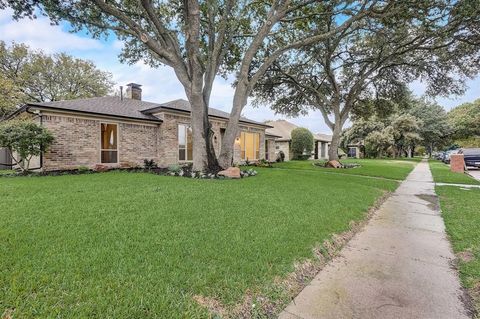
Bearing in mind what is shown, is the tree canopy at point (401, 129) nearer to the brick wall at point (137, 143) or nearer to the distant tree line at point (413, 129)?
the distant tree line at point (413, 129)

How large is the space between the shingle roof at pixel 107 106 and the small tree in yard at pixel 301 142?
660 inches

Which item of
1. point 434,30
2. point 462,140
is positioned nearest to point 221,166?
point 434,30

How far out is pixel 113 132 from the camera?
1283 cm

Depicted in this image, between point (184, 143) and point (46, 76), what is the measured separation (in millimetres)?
19887

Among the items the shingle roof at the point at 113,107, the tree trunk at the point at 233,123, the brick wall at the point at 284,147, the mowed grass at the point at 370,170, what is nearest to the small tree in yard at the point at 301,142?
the brick wall at the point at 284,147

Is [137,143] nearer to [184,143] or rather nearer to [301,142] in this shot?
[184,143]

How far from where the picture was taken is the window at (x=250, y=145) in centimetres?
1919

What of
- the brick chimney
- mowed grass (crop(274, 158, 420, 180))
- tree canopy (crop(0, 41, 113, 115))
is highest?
tree canopy (crop(0, 41, 113, 115))

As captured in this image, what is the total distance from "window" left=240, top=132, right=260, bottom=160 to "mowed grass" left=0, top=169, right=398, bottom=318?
13131 mm

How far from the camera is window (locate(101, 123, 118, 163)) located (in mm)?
12542

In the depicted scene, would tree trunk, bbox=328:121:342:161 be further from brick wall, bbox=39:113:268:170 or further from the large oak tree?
brick wall, bbox=39:113:268:170

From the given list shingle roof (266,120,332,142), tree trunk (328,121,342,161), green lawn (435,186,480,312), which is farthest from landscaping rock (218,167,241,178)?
shingle roof (266,120,332,142)

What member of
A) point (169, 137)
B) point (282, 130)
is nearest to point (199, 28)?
point (169, 137)

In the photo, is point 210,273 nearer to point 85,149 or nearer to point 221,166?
point 221,166
